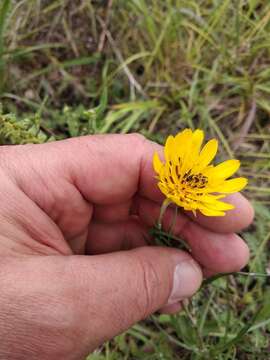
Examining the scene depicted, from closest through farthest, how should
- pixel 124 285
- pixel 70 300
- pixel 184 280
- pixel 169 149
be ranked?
1. pixel 70 300
2. pixel 124 285
3. pixel 169 149
4. pixel 184 280

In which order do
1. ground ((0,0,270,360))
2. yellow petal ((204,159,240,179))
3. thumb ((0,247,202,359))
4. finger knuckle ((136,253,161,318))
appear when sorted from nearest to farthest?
thumb ((0,247,202,359)) → finger knuckle ((136,253,161,318)) → yellow petal ((204,159,240,179)) → ground ((0,0,270,360))

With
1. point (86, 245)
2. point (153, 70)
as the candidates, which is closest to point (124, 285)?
point (86, 245)

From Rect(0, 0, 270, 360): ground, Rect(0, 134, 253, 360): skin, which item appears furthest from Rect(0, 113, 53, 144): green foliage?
Rect(0, 0, 270, 360): ground

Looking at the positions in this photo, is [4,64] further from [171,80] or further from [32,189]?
[32,189]

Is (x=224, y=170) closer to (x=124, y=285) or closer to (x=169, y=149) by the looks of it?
(x=169, y=149)

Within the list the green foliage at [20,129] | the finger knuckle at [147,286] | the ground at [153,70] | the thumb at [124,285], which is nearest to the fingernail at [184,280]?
the thumb at [124,285]

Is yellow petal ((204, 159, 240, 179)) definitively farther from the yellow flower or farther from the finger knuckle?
the finger knuckle

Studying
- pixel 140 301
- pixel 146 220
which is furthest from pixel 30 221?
pixel 146 220
